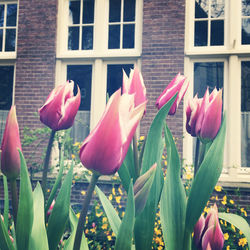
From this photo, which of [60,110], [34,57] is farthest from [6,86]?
[60,110]

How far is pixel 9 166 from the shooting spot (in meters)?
0.61

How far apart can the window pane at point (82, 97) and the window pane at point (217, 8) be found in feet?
6.21

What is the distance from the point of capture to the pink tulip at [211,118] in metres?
0.72

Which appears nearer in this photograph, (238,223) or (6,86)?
(238,223)

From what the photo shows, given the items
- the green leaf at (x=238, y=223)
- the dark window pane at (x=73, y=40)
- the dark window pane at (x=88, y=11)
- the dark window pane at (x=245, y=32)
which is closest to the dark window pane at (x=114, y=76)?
the dark window pane at (x=73, y=40)

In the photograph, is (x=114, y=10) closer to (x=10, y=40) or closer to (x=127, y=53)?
(x=127, y=53)

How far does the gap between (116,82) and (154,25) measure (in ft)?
3.08

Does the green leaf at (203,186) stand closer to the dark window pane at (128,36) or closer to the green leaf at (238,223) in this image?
the green leaf at (238,223)

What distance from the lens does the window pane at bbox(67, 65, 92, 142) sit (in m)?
4.67

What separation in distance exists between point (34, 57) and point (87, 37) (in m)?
0.82

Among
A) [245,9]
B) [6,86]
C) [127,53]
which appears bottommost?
[6,86]

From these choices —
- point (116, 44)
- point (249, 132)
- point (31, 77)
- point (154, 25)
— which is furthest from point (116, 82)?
point (249, 132)

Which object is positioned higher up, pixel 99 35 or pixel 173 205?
pixel 99 35

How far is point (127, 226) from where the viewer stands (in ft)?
1.82
